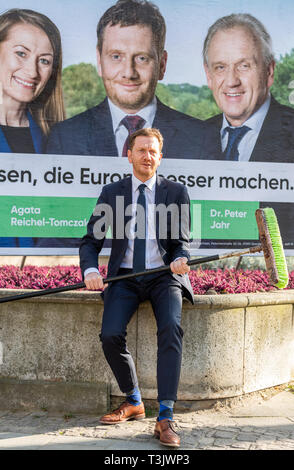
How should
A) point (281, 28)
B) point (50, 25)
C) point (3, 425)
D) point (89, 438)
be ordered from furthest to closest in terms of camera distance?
point (281, 28) → point (50, 25) → point (3, 425) → point (89, 438)

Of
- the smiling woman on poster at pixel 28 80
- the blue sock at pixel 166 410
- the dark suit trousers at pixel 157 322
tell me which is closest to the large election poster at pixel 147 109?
the smiling woman on poster at pixel 28 80

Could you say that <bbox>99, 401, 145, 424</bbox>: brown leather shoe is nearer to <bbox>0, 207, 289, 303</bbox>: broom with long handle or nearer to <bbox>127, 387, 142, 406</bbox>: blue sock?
<bbox>127, 387, 142, 406</bbox>: blue sock

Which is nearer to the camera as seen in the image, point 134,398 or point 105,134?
point 134,398

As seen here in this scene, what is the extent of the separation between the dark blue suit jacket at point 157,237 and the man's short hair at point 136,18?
201cm

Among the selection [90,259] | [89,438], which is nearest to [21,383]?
[89,438]

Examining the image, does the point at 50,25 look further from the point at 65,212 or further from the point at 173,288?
the point at 173,288

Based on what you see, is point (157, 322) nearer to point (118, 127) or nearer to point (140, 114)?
point (118, 127)

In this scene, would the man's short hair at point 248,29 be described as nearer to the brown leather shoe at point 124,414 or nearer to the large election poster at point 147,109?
the large election poster at point 147,109

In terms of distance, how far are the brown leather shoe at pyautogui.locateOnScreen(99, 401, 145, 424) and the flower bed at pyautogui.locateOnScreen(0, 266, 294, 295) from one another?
114 cm

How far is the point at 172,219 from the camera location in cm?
437

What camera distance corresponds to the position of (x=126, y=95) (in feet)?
19.3

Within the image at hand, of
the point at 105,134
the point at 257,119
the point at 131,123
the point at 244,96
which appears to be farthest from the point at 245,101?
the point at 105,134

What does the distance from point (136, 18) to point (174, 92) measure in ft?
2.68

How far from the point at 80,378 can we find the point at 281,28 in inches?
163
